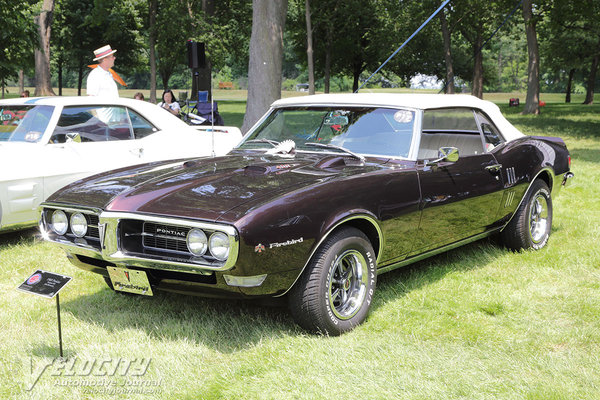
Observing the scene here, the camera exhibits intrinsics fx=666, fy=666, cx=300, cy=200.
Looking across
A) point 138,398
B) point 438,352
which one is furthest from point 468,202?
point 138,398

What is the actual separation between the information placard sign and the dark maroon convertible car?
0.33m

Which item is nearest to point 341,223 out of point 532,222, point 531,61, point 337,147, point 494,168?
point 337,147

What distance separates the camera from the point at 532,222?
6117 millimetres

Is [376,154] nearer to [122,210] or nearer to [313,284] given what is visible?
[313,284]

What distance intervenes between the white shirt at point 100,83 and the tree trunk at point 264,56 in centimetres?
471

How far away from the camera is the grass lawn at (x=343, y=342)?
3.36m

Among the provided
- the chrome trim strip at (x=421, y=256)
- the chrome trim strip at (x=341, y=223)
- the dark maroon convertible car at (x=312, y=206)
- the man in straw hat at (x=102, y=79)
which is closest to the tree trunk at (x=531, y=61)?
the man in straw hat at (x=102, y=79)

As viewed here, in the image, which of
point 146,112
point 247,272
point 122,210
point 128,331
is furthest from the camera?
point 146,112

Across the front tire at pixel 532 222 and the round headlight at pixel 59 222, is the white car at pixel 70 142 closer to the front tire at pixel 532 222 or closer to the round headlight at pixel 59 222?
the round headlight at pixel 59 222

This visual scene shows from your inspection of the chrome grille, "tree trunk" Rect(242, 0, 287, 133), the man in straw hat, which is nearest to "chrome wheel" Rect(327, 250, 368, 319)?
the chrome grille

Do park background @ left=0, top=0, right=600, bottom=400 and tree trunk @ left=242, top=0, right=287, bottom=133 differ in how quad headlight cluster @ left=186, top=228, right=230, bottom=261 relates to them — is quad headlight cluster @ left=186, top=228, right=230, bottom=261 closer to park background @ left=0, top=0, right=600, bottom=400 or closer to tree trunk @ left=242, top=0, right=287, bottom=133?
park background @ left=0, top=0, right=600, bottom=400

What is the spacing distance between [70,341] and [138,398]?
36.9 inches

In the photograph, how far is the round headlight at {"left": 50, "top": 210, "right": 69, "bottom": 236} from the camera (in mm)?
4191

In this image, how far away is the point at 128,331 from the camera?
4.12 metres
